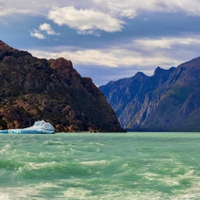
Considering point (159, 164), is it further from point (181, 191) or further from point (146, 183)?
point (181, 191)

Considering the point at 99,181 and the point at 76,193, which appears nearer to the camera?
the point at 76,193

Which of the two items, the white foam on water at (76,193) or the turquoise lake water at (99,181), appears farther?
the turquoise lake water at (99,181)

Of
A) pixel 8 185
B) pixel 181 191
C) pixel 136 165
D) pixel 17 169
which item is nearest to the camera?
pixel 181 191

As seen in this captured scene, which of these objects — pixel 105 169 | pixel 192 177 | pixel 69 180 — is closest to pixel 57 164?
pixel 105 169

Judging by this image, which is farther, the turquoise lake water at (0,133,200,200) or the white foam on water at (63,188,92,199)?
the turquoise lake water at (0,133,200,200)

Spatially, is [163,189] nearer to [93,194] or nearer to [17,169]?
[93,194]

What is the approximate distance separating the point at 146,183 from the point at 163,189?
2.74m

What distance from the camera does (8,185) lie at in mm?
32250

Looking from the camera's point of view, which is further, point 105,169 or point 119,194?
point 105,169

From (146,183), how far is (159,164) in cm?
1325

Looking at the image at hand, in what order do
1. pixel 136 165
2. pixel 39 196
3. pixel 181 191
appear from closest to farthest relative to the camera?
1. pixel 39 196
2. pixel 181 191
3. pixel 136 165

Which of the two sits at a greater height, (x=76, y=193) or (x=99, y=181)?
(x=99, y=181)

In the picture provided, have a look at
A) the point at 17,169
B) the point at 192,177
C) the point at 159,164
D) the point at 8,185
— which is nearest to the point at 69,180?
the point at 8,185

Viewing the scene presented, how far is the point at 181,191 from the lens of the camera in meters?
29.6
